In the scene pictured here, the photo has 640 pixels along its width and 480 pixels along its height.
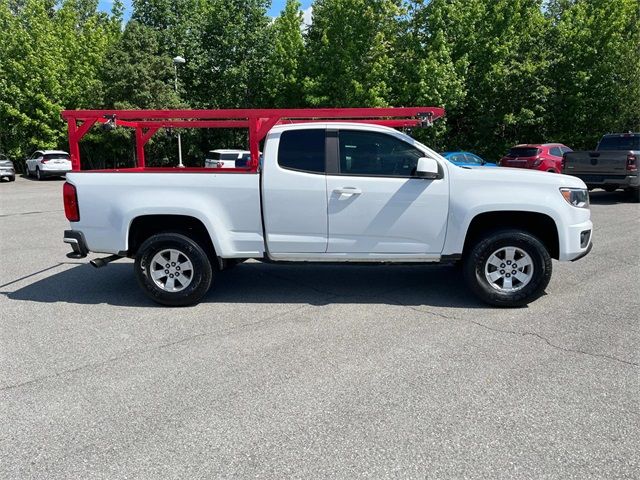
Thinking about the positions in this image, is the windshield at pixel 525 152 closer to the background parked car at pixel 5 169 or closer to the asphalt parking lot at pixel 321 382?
the asphalt parking lot at pixel 321 382

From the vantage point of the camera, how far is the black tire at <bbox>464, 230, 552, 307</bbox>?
554 centimetres

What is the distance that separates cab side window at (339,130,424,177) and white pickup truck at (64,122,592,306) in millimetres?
10

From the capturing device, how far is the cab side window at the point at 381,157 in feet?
18.4

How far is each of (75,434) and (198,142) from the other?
3361 centimetres

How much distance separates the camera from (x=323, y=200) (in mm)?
5551

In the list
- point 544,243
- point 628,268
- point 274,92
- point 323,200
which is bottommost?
point 628,268

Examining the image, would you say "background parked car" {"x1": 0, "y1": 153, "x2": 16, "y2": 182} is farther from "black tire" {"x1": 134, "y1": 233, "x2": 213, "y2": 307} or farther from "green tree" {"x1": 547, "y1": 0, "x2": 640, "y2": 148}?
"green tree" {"x1": 547, "y1": 0, "x2": 640, "y2": 148}

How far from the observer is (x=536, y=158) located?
769 inches

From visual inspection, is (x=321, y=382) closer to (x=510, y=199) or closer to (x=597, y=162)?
(x=510, y=199)

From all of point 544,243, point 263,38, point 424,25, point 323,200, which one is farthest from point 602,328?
point 263,38

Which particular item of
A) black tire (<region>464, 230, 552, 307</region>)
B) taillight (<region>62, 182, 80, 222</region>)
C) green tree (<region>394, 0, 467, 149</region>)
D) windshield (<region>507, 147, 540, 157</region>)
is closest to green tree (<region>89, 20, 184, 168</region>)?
green tree (<region>394, 0, 467, 149</region>)

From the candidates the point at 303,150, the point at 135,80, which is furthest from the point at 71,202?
the point at 135,80

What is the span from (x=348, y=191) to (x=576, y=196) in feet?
7.84

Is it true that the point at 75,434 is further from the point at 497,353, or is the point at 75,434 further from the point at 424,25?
the point at 424,25
